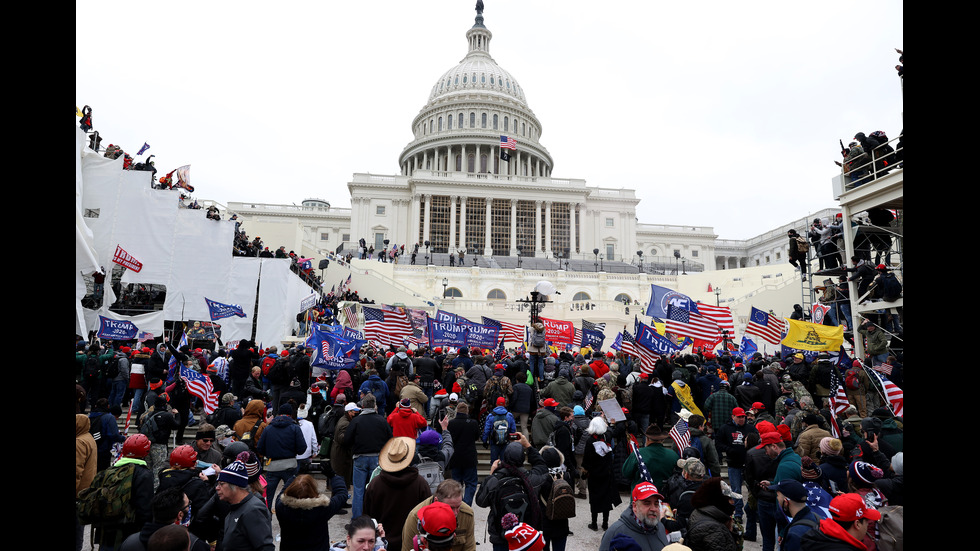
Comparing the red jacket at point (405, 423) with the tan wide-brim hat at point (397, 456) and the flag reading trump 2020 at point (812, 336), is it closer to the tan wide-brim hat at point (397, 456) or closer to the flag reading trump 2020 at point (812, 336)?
the tan wide-brim hat at point (397, 456)

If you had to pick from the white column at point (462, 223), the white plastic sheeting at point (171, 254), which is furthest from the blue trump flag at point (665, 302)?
the white column at point (462, 223)

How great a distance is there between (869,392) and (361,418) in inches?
365

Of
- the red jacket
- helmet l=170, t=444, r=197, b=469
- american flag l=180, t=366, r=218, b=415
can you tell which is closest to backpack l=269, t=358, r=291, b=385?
american flag l=180, t=366, r=218, b=415

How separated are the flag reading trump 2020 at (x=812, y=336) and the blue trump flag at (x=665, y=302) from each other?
185 inches

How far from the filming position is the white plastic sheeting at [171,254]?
853 inches

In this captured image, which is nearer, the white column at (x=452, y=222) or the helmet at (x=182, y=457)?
the helmet at (x=182, y=457)

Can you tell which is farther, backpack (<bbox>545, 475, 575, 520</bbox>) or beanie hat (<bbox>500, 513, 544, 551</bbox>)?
backpack (<bbox>545, 475, 575, 520</bbox>)

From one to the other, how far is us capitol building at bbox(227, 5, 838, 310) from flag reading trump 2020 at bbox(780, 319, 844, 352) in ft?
108

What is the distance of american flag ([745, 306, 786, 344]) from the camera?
53.1ft

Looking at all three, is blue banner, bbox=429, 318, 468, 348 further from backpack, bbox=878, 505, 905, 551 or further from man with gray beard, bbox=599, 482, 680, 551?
backpack, bbox=878, 505, 905, 551

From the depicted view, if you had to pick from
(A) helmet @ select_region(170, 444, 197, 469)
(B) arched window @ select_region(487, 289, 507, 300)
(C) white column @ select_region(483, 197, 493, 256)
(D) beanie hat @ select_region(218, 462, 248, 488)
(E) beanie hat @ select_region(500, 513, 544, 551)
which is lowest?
(E) beanie hat @ select_region(500, 513, 544, 551)

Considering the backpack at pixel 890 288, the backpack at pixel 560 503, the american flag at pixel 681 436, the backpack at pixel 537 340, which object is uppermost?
the backpack at pixel 890 288
